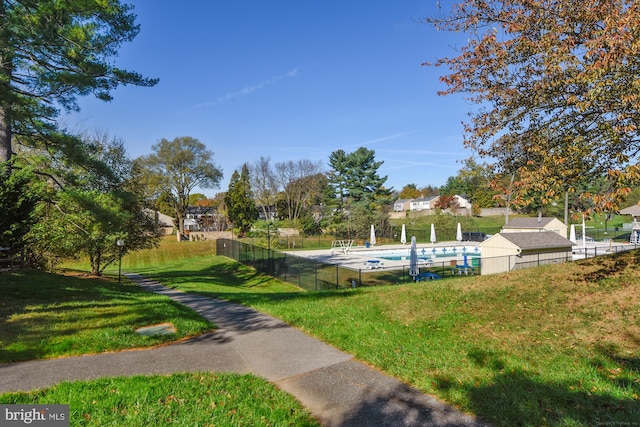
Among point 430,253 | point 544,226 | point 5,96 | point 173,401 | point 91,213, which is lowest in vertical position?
point 430,253

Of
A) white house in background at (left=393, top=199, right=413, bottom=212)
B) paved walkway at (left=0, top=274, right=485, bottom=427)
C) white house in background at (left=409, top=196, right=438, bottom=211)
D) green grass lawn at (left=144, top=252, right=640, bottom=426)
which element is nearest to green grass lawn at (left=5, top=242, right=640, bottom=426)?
green grass lawn at (left=144, top=252, right=640, bottom=426)

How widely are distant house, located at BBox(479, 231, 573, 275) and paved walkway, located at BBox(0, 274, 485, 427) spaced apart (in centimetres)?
1550

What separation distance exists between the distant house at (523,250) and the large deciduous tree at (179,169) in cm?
4174

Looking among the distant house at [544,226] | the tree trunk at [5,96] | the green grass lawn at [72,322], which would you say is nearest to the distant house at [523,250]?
the distant house at [544,226]

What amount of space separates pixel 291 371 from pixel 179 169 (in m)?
52.5

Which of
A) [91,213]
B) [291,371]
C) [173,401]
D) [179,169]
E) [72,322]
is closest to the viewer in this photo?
[173,401]

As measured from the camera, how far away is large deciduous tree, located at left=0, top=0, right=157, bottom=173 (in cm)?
941

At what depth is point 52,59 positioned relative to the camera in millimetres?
10930

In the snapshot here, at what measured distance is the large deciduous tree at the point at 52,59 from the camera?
30.9 ft

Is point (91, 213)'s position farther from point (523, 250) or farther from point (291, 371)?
point (523, 250)

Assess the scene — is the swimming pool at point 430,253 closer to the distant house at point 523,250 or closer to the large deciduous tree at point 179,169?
the distant house at point 523,250

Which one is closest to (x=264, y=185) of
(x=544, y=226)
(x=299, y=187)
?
(x=299, y=187)

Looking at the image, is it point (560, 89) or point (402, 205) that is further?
point (402, 205)

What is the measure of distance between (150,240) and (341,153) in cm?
4202
